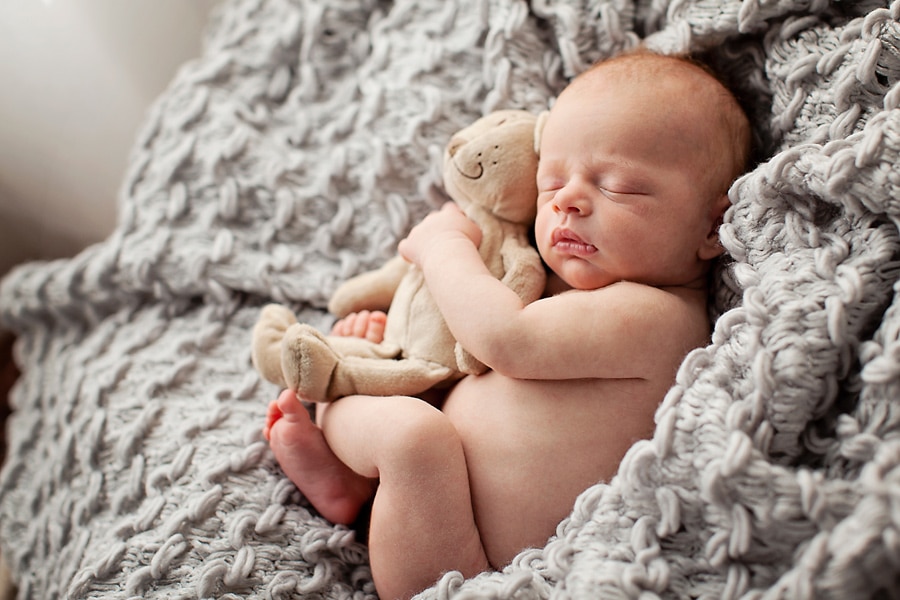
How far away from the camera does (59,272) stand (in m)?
1.29

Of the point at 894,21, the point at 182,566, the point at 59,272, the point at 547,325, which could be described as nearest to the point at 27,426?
the point at 59,272

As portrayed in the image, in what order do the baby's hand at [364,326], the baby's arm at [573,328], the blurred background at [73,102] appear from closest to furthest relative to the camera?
1. the baby's arm at [573,328]
2. the baby's hand at [364,326]
3. the blurred background at [73,102]

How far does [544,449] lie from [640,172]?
34 cm

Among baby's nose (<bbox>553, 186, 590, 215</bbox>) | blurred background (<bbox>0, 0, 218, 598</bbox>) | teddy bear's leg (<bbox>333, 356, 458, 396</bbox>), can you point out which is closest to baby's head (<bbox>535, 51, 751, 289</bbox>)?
baby's nose (<bbox>553, 186, 590, 215</bbox>)

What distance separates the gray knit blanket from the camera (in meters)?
0.69

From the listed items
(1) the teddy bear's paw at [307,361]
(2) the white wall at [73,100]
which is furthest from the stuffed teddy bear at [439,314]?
(2) the white wall at [73,100]

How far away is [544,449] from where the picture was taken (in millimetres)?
825

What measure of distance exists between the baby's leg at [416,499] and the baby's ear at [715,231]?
37cm

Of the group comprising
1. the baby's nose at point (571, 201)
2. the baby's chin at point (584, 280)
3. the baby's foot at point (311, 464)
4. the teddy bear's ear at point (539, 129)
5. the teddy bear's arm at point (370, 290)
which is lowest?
the baby's foot at point (311, 464)

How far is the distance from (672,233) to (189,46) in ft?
3.56

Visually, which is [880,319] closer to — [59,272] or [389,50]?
[389,50]

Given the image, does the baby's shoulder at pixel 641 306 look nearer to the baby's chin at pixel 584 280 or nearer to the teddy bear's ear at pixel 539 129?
the baby's chin at pixel 584 280

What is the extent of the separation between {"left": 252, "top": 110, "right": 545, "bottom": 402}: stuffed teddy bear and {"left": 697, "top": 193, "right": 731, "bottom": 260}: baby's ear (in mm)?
201

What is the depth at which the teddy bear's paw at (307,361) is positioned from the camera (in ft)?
2.93
